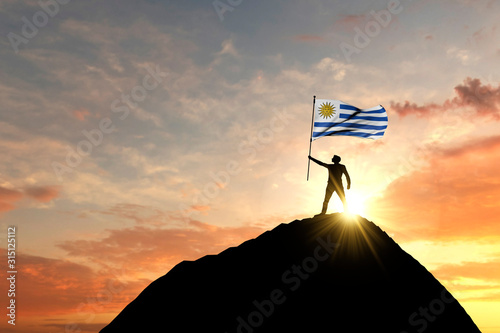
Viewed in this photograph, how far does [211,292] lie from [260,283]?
6.36 feet

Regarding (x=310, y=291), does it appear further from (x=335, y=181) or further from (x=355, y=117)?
(x=355, y=117)

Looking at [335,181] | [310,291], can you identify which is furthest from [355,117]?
[310,291]

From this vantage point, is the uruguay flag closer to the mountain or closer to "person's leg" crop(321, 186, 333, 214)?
"person's leg" crop(321, 186, 333, 214)

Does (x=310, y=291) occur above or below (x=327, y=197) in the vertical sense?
below

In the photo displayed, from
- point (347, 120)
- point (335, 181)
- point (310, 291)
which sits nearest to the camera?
point (310, 291)

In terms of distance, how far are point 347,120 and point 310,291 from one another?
7054mm

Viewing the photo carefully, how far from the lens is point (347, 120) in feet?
63.8

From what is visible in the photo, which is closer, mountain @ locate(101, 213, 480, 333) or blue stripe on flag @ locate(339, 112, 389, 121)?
mountain @ locate(101, 213, 480, 333)

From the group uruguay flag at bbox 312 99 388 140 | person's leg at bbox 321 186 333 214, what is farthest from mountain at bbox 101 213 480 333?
uruguay flag at bbox 312 99 388 140

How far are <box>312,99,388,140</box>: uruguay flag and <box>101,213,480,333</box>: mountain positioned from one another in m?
3.51

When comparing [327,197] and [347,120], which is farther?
[347,120]

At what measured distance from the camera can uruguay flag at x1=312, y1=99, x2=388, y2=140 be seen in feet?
63.2

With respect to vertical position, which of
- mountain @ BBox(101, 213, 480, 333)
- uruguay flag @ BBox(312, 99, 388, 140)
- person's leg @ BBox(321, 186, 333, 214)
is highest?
uruguay flag @ BBox(312, 99, 388, 140)

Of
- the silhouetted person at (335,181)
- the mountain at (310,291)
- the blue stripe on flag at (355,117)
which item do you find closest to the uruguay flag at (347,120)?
the blue stripe on flag at (355,117)
